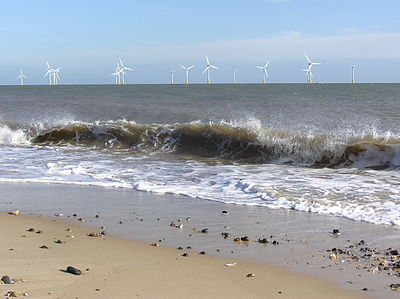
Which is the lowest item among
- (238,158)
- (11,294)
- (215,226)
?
(238,158)

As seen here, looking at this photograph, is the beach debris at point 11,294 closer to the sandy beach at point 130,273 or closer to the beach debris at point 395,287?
the sandy beach at point 130,273

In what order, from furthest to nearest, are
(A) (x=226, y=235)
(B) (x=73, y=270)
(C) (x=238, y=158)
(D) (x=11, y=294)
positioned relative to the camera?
(C) (x=238, y=158)
(A) (x=226, y=235)
(B) (x=73, y=270)
(D) (x=11, y=294)

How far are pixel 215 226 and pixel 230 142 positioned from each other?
38.8 ft

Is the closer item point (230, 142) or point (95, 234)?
point (95, 234)

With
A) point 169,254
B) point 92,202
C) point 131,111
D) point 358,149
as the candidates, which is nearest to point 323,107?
point 131,111

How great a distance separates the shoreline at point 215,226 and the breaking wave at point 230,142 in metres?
7.21

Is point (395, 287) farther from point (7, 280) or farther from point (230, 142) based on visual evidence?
point (230, 142)

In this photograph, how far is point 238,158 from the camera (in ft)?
58.4

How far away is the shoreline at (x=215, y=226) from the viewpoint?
19.7 ft

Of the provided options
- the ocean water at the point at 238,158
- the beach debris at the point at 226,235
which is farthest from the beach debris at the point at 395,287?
the ocean water at the point at 238,158

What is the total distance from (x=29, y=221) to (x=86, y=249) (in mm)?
1913

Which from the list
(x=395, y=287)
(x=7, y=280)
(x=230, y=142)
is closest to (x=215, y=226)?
(x=395, y=287)

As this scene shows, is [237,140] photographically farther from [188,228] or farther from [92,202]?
[188,228]

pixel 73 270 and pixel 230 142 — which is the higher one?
pixel 73 270
